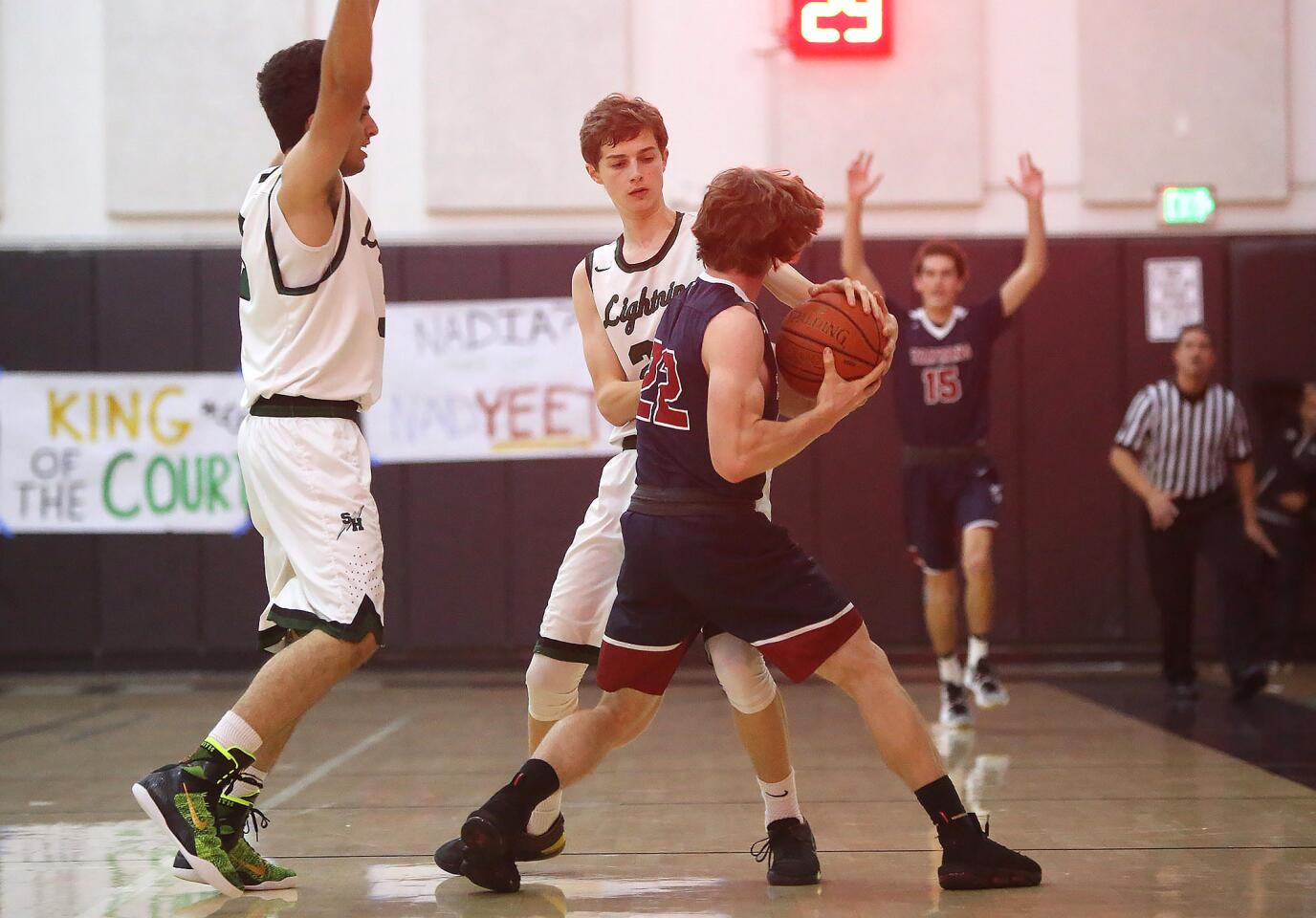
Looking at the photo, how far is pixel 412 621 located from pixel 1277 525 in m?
5.08

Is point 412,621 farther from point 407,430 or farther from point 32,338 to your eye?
point 32,338

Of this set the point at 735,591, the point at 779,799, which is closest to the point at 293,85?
the point at 735,591

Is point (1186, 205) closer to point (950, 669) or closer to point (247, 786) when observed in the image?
point (950, 669)

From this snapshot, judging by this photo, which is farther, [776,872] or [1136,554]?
[1136,554]

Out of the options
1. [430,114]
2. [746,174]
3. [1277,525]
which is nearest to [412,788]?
[746,174]

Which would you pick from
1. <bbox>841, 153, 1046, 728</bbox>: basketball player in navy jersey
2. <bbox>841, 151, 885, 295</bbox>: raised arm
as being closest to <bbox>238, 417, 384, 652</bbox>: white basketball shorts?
<bbox>841, 151, 885, 295</bbox>: raised arm

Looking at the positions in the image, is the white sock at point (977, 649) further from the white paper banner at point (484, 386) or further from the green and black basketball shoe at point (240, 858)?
the green and black basketball shoe at point (240, 858)

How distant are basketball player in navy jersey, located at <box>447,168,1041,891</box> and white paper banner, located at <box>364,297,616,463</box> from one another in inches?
208

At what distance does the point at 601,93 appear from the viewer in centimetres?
886

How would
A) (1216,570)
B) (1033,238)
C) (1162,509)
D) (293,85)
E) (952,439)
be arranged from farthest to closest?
(1216,570)
(1162,509)
(952,439)
(1033,238)
(293,85)

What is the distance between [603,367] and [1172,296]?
5.88m

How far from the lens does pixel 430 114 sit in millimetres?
8883

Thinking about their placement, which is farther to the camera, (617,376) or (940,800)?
(617,376)

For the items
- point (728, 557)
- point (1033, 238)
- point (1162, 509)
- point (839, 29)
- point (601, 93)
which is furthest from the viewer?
point (601, 93)
